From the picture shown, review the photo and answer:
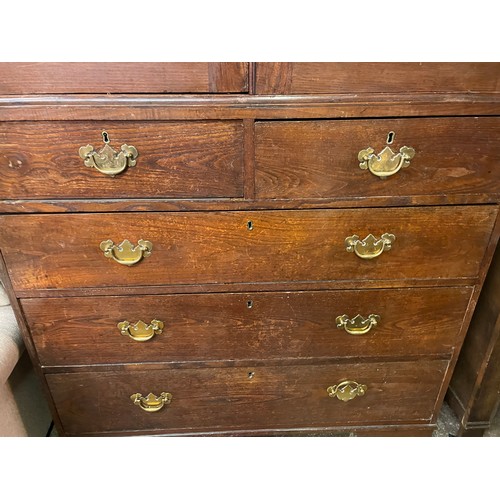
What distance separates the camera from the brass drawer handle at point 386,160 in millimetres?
868

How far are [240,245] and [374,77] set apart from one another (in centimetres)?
43

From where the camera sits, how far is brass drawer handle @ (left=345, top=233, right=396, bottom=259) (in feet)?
3.17

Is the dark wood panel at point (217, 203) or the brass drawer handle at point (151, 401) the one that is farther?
the brass drawer handle at point (151, 401)

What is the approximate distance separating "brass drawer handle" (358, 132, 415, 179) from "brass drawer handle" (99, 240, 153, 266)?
48 cm

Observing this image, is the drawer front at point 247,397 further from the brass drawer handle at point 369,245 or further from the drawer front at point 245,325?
the brass drawer handle at point 369,245

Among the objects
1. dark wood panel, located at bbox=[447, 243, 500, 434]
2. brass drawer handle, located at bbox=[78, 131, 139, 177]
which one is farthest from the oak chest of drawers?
dark wood panel, located at bbox=[447, 243, 500, 434]

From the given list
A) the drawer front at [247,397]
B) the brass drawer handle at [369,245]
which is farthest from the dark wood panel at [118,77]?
the drawer front at [247,397]

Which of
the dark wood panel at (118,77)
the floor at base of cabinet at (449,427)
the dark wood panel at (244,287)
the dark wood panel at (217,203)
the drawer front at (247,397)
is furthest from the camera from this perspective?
the floor at base of cabinet at (449,427)

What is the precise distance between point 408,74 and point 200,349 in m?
0.77

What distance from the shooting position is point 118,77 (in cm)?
79

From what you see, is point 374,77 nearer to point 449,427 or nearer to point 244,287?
point 244,287

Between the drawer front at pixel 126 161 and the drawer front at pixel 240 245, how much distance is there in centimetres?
6

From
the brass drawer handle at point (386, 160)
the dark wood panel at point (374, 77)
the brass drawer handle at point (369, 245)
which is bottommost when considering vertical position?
the brass drawer handle at point (369, 245)

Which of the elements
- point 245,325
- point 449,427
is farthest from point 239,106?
point 449,427
